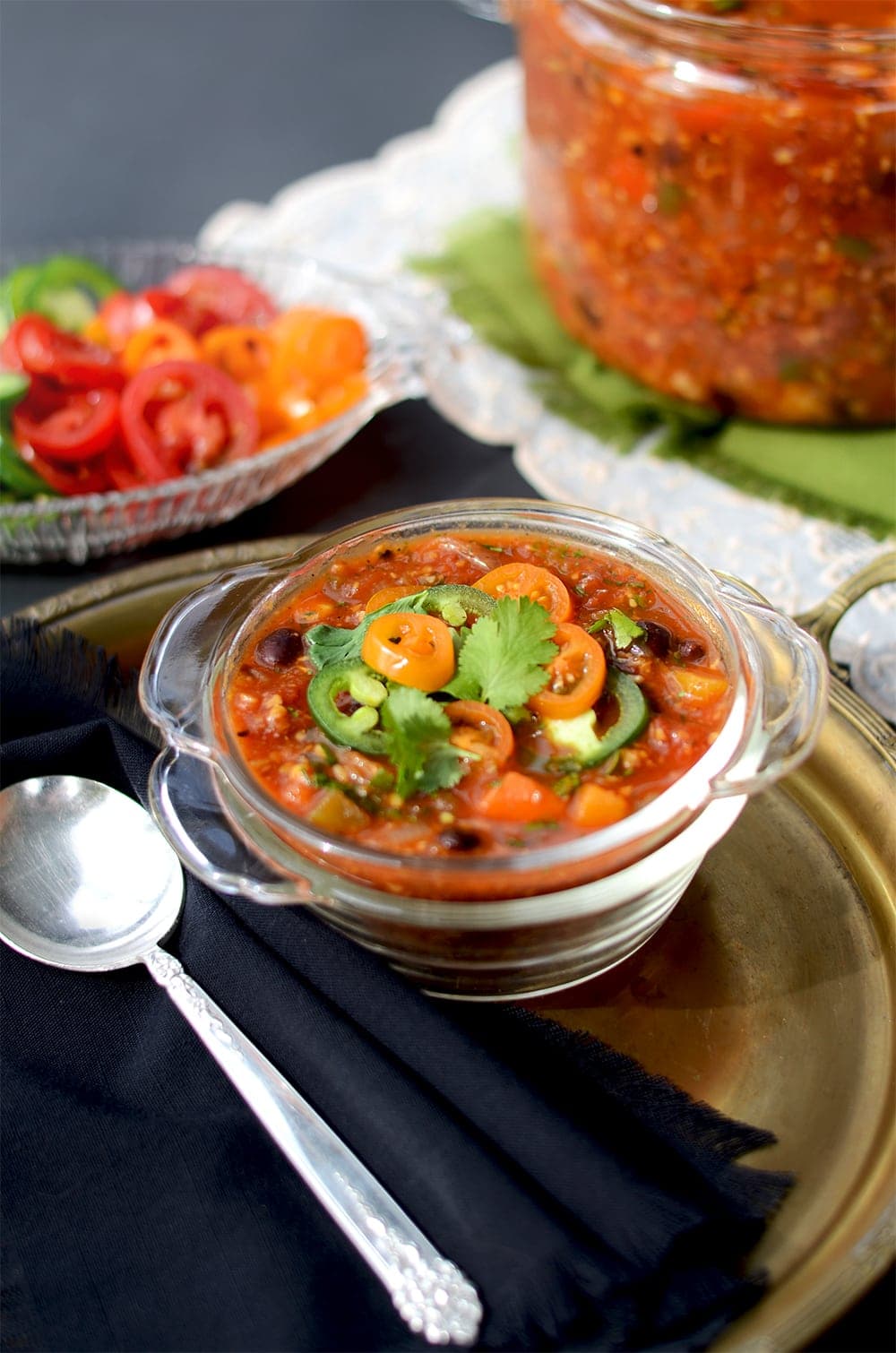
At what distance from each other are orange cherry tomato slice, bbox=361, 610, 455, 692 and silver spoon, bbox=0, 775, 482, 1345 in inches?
22.5

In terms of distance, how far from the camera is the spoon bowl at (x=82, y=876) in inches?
87.5

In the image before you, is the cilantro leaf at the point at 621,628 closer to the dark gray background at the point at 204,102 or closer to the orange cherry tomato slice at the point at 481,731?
the orange cherry tomato slice at the point at 481,731

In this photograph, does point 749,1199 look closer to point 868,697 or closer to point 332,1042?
→ point 332,1042

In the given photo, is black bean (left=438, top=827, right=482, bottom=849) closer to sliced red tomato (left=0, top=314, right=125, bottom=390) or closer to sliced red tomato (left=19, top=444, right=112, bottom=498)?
sliced red tomato (left=19, top=444, right=112, bottom=498)

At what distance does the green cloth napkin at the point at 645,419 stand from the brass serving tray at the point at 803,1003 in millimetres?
792

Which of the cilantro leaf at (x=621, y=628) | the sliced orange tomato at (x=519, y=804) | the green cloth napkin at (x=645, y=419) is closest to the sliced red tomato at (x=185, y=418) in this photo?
the green cloth napkin at (x=645, y=419)

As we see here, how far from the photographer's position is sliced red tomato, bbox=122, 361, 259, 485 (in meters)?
3.34

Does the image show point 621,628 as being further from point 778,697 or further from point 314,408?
point 314,408

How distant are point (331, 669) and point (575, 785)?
18.1 inches

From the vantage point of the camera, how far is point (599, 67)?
3.04 m

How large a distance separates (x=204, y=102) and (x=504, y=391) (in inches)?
102

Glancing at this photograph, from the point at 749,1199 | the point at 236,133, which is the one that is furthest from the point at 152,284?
the point at 749,1199

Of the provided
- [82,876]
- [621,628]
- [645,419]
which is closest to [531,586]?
[621,628]

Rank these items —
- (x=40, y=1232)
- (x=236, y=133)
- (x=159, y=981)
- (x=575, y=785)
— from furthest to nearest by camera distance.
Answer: (x=236, y=133) → (x=159, y=981) → (x=575, y=785) → (x=40, y=1232)
